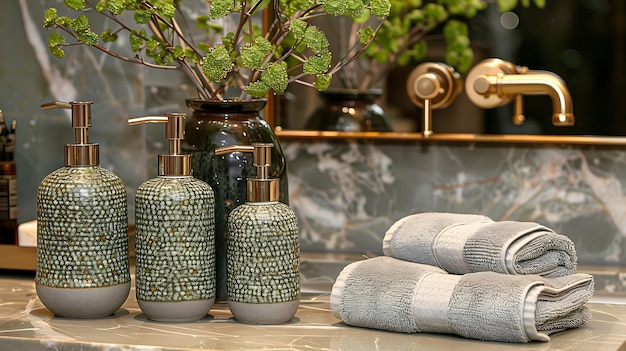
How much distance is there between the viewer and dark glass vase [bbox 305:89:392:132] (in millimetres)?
1494

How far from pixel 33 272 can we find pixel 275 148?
1.55ft

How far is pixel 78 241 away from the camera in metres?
1.15

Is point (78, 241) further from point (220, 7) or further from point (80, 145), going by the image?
point (220, 7)

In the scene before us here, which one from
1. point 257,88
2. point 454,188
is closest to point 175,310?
point 257,88

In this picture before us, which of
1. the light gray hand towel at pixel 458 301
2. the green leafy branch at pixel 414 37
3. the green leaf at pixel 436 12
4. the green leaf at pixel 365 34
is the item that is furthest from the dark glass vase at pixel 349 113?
the light gray hand towel at pixel 458 301

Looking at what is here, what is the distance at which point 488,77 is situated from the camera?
1434 mm

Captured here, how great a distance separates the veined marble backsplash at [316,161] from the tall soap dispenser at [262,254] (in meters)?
0.40

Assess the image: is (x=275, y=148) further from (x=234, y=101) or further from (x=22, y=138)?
(x=22, y=138)

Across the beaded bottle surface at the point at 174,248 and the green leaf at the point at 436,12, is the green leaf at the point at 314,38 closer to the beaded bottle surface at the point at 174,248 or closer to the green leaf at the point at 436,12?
the beaded bottle surface at the point at 174,248

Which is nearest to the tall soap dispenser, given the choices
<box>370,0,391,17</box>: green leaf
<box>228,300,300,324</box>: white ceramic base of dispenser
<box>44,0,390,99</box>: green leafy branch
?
<box>228,300,300,324</box>: white ceramic base of dispenser

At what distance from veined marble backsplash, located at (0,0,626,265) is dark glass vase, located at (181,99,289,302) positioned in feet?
0.95

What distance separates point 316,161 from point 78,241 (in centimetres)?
50

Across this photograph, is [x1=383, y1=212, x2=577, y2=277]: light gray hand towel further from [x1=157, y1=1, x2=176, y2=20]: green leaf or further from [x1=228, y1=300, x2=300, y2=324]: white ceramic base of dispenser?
[x1=157, y1=1, x2=176, y2=20]: green leaf

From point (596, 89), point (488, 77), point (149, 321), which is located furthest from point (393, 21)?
point (149, 321)
